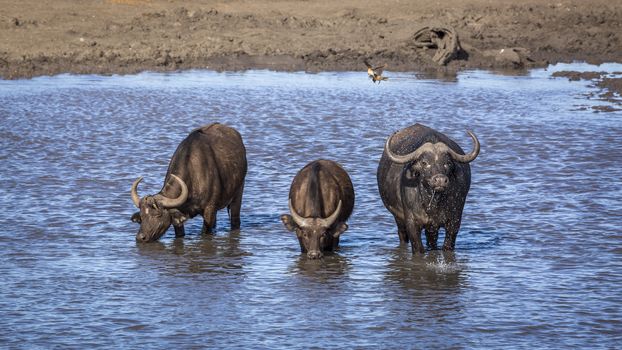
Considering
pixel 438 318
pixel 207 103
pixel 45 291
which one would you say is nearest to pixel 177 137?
pixel 207 103

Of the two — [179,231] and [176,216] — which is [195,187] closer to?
[176,216]

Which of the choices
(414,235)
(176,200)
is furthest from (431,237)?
(176,200)

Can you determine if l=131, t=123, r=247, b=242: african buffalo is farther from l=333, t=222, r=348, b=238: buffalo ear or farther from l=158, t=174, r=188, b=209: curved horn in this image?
l=333, t=222, r=348, b=238: buffalo ear

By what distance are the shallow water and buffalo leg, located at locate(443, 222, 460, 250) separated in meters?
0.18

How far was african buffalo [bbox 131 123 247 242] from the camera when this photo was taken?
1338 cm

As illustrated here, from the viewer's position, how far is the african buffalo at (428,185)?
39.9ft

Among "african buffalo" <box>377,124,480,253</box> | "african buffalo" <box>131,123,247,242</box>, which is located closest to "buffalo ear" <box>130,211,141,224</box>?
"african buffalo" <box>131,123,247,242</box>

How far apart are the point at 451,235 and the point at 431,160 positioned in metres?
1.04

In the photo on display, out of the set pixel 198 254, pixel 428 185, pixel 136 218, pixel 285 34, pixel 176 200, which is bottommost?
pixel 198 254

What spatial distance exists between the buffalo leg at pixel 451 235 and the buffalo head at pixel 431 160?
23.4 inches

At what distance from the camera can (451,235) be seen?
12.7 meters

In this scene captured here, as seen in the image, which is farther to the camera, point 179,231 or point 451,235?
point 179,231

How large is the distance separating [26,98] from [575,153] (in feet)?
41.5

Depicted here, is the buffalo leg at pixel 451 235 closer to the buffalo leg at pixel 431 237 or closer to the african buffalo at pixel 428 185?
the african buffalo at pixel 428 185
